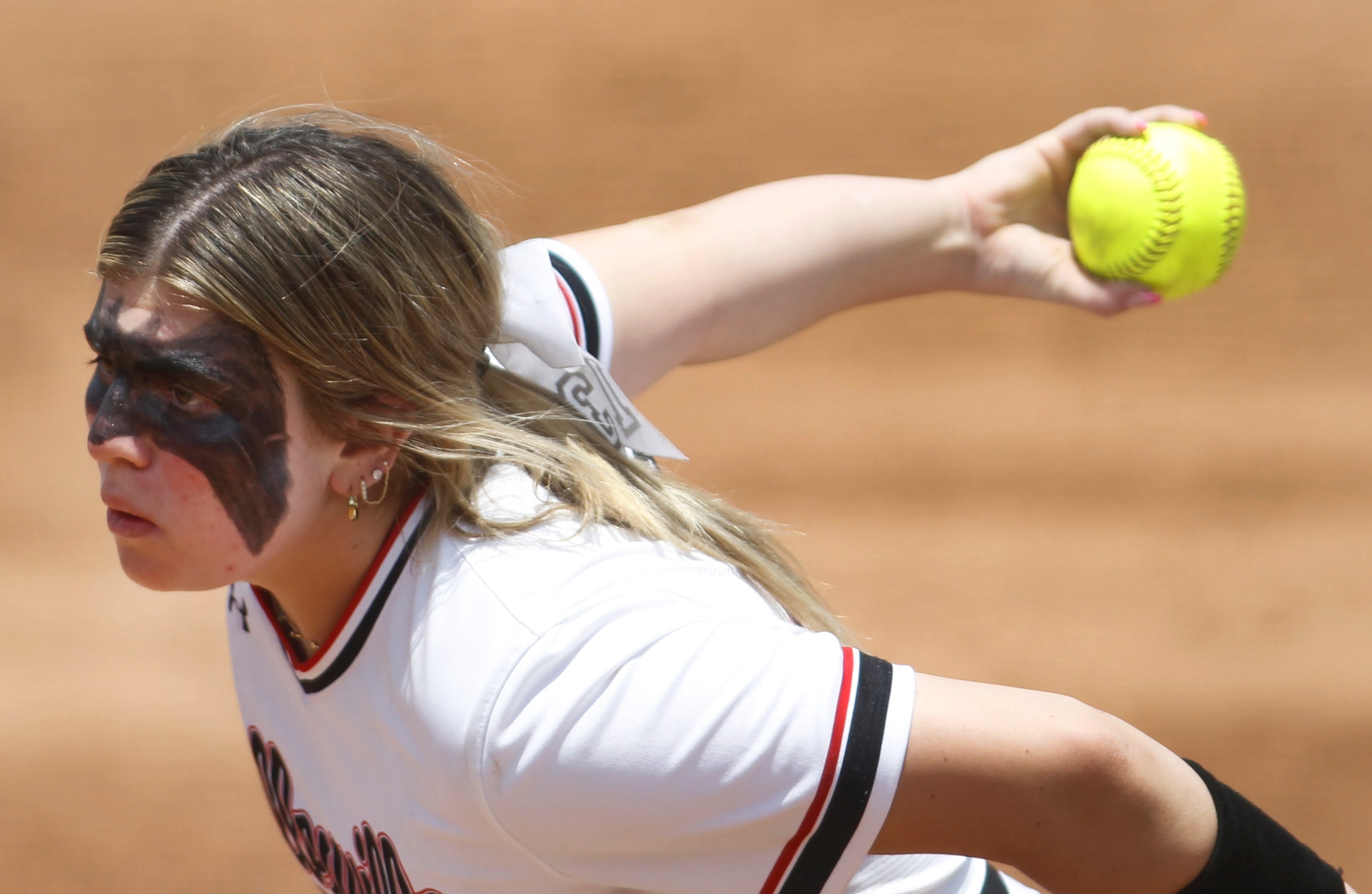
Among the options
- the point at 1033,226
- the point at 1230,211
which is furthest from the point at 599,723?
the point at 1230,211

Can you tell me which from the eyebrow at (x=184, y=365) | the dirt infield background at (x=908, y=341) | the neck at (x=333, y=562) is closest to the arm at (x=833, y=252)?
the neck at (x=333, y=562)

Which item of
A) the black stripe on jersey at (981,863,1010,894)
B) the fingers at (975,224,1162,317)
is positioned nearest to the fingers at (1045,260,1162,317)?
the fingers at (975,224,1162,317)

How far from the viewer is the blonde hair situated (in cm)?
93

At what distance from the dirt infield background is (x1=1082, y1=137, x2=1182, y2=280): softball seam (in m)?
1.29

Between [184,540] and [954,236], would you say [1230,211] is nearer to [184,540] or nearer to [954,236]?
[954,236]

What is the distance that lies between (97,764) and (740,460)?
1.77 m

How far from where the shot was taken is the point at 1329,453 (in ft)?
10.5

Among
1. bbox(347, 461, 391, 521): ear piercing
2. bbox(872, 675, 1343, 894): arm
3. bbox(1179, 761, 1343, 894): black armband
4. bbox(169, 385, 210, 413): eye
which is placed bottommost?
bbox(1179, 761, 1343, 894): black armband

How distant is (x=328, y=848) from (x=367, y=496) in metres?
0.37

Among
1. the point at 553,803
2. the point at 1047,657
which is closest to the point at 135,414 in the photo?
the point at 553,803

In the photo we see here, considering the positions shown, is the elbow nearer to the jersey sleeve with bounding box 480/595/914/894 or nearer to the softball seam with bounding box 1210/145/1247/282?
the jersey sleeve with bounding box 480/595/914/894

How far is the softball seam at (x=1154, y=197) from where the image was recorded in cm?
164

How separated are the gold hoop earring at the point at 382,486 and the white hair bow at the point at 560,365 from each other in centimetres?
15

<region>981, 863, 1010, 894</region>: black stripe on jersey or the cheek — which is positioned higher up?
the cheek
